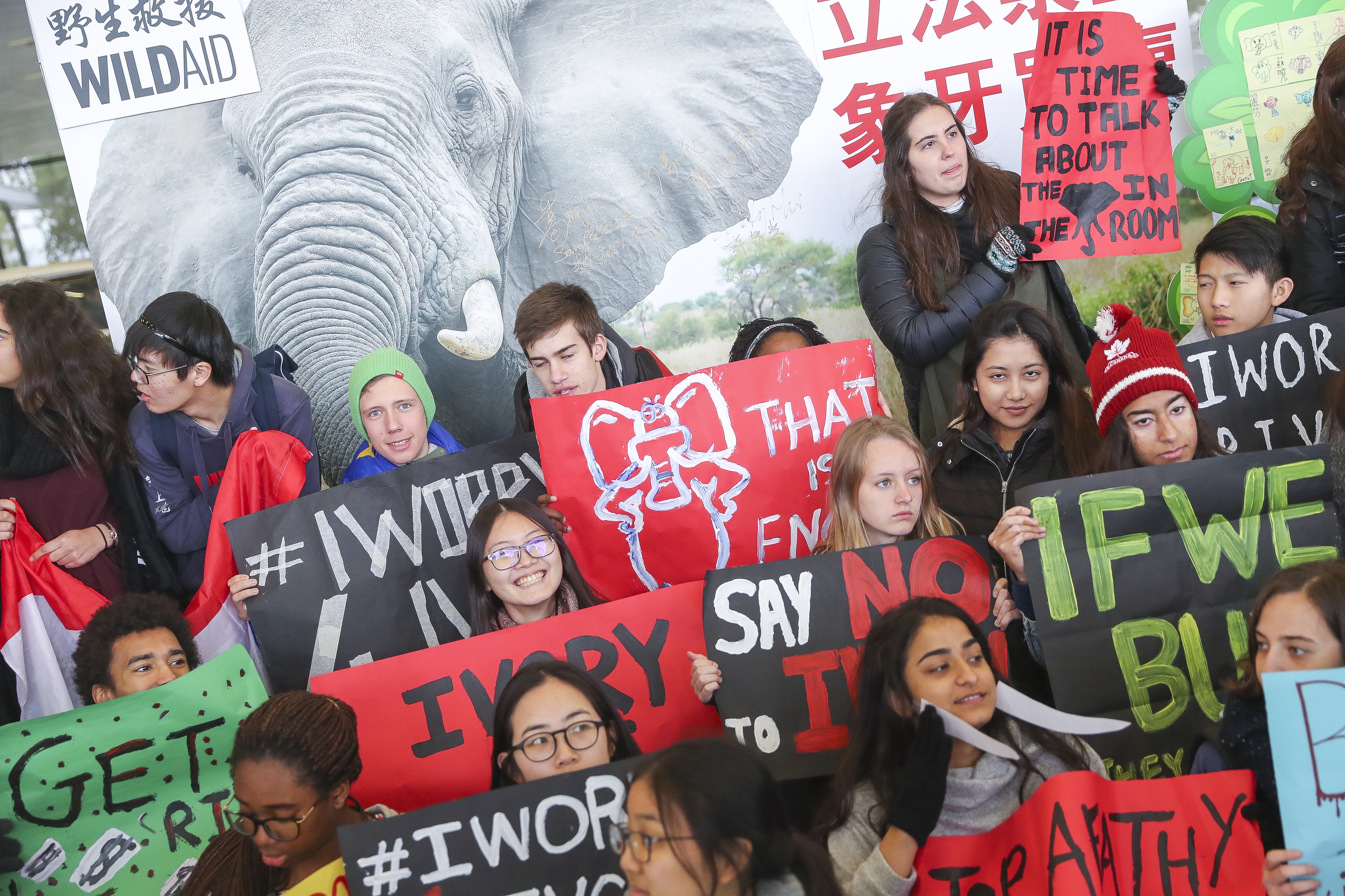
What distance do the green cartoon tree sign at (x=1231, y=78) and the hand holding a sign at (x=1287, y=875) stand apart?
3.99 metres

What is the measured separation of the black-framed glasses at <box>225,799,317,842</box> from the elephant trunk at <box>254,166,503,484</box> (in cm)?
275

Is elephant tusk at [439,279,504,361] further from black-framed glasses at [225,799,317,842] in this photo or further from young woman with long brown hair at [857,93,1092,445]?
black-framed glasses at [225,799,317,842]

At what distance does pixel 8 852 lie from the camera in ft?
8.51

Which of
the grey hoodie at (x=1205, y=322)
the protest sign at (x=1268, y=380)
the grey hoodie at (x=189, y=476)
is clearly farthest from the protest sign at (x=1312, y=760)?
the grey hoodie at (x=189, y=476)

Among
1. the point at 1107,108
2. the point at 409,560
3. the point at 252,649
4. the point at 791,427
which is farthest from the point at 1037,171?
the point at 252,649

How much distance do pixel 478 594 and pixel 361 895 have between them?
3.65 ft

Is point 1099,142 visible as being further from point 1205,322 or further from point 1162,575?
point 1162,575

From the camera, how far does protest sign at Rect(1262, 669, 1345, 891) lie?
6.52ft

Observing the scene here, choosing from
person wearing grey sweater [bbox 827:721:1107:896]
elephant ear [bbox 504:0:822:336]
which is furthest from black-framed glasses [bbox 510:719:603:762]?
elephant ear [bbox 504:0:822:336]

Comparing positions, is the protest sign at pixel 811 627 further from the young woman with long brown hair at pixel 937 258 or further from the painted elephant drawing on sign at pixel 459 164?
the painted elephant drawing on sign at pixel 459 164

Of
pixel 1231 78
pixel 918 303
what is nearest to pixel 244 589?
pixel 918 303

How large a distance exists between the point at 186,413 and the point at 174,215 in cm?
220

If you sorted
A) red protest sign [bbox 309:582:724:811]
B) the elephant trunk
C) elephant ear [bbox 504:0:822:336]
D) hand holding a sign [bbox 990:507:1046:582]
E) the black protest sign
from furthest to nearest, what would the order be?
elephant ear [bbox 504:0:822:336]
the elephant trunk
red protest sign [bbox 309:582:724:811]
hand holding a sign [bbox 990:507:1046:582]
the black protest sign

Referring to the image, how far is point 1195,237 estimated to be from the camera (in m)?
5.64
